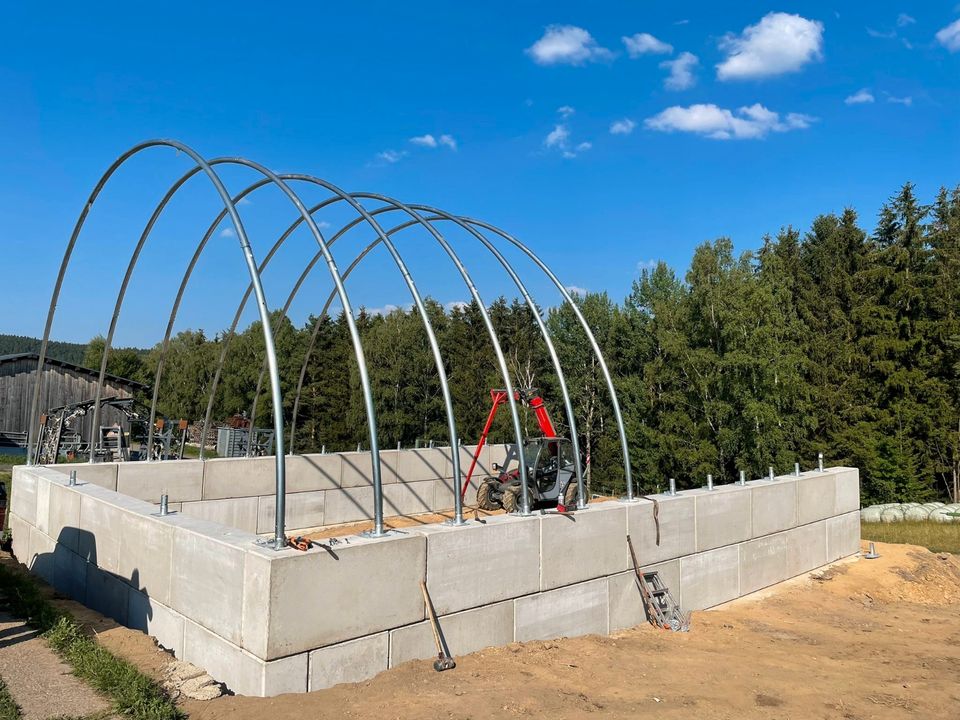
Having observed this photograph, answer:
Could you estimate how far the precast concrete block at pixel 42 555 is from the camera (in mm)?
9969

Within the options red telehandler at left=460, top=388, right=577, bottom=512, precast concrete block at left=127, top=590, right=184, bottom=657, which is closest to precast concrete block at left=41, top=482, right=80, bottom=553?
precast concrete block at left=127, top=590, right=184, bottom=657

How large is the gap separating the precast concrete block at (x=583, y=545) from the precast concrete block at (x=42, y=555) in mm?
7085

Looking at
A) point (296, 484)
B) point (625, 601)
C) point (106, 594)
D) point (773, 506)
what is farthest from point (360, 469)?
point (773, 506)

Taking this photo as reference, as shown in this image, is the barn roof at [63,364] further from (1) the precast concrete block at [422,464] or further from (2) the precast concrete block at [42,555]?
(2) the precast concrete block at [42,555]

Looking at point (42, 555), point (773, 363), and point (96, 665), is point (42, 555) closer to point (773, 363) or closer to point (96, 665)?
point (96, 665)

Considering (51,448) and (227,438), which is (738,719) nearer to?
(227,438)

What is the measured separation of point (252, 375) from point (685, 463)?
34319 mm

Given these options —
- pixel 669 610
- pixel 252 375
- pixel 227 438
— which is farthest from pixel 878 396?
pixel 252 375

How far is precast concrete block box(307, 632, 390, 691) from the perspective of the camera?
6211 millimetres

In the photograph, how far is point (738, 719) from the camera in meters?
6.12

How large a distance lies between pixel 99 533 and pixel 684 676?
7.14m

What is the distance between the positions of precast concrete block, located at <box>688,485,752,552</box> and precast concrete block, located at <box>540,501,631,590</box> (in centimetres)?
195

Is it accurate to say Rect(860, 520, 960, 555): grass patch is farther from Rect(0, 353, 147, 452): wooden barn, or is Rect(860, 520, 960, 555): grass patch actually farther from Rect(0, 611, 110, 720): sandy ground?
Rect(0, 353, 147, 452): wooden barn

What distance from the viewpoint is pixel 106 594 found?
27.5 ft
